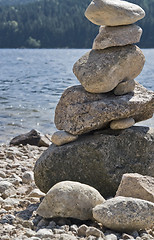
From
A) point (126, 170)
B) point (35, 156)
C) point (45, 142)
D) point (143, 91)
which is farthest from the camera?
point (45, 142)

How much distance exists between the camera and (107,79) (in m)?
5.98

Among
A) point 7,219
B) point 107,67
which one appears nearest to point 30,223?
point 7,219

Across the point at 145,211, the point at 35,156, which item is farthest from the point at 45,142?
the point at 145,211

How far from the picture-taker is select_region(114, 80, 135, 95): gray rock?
6242mm

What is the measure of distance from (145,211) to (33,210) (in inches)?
58.9

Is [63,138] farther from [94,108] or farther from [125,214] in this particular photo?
[125,214]

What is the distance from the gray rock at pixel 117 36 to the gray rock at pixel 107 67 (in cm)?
12

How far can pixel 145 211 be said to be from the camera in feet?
14.9

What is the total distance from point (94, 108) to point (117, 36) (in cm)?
108

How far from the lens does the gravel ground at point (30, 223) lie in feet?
14.2

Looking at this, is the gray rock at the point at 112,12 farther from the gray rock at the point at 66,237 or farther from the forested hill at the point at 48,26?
the forested hill at the point at 48,26

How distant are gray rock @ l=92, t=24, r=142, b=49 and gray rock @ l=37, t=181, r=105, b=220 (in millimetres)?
2216

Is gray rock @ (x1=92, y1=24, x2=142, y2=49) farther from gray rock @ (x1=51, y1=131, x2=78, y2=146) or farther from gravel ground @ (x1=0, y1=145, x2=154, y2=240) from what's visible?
gravel ground @ (x1=0, y1=145, x2=154, y2=240)

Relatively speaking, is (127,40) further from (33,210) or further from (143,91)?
(33,210)
